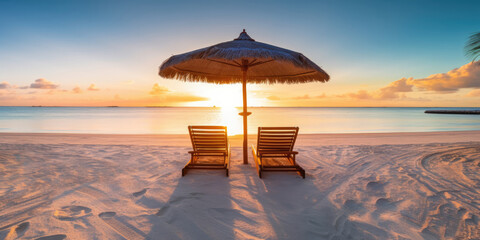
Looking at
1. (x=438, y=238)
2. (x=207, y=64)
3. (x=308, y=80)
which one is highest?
(x=207, y=64)

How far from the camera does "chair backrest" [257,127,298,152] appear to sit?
4.19 metres

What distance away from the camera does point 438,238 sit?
2.13 m

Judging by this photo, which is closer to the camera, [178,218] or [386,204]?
[178,218]

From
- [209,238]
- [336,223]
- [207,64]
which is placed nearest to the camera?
[209,238]

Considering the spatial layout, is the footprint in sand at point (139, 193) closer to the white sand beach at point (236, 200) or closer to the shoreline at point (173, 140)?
the white sand beach at point (236, 200)

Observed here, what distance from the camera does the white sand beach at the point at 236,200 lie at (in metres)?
2.22

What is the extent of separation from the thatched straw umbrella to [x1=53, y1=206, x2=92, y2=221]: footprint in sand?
2.51 m

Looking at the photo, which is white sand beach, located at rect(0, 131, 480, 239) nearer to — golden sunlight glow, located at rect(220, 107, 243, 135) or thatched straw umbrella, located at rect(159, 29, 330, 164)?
thatched straw umbrella, located at rect(159, 29, 330, 164)

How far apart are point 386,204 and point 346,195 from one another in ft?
1.63

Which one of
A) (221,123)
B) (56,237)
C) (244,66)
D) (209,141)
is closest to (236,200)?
(209,141)

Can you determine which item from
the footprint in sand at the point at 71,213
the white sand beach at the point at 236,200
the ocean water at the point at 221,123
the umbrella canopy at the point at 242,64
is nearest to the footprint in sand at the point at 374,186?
the white sand beach at the point at 236,200

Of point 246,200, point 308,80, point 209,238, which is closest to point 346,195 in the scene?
point 246,200

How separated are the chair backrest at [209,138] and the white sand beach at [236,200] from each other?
0.54 metres

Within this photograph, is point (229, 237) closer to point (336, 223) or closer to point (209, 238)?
point (209, 238)
